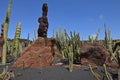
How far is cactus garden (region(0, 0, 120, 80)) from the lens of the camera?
4844 mm

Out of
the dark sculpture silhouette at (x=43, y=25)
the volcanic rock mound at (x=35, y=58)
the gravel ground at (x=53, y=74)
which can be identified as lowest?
the gravel ground at (x=53, y=74)

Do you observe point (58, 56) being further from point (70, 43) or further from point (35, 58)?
point (35, 58)

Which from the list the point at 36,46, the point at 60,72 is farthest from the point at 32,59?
the point at 60,72

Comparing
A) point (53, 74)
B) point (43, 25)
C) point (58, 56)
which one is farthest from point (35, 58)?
point (58, 56)

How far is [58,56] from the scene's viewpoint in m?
8.98

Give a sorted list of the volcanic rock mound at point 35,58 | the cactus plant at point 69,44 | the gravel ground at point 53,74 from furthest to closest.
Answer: the cactus plant at point 69,44, the volcanic rock mound at point 35,58, the gravel ground at point 53,74

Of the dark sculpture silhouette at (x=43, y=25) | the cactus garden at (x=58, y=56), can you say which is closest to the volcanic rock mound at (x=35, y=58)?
the cactus garden at (x=58, y=56)

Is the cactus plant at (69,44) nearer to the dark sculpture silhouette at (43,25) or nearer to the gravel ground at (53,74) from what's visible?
the dark sculpture silhouette at (43,25)

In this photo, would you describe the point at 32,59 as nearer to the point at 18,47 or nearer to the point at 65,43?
the point at 65,43

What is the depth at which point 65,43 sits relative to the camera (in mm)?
7977

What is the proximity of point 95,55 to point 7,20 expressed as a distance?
240 centimetres

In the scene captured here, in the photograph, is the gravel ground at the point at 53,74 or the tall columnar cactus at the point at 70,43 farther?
the tall columnar cactus at the point at 70,43

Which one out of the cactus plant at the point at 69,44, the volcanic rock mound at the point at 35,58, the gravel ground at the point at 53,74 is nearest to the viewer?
the gravel ground at the point at 53,74

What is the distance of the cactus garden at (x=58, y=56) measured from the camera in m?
4.84
